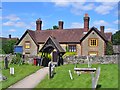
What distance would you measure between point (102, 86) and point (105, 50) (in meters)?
32.6

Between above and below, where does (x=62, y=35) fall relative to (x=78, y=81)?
above

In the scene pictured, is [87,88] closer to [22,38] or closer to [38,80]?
[38,80]

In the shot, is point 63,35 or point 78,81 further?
point 63,35

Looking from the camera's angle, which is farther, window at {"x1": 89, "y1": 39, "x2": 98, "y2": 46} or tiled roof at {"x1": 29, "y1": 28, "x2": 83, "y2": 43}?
tiled roof at {"x1": 29, "y1": 28, "x2": 83, "y2": 43}

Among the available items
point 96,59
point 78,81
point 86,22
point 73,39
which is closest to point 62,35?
point 73,39

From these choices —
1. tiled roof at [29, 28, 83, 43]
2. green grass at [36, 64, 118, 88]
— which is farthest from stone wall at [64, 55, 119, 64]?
tiled roof at [29, 28, 83, 43]

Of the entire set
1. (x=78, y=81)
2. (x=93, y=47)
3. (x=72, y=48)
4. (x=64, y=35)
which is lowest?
(x=78, y=81)

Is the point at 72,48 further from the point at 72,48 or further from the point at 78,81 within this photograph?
the point at 78,81

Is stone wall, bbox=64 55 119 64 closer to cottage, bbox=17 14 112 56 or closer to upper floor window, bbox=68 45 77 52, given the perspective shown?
cottage, bbox=17 14 112 56

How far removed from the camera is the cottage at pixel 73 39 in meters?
51.2

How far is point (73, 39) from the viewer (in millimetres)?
53562

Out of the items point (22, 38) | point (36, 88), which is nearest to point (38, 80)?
point (36, 88)

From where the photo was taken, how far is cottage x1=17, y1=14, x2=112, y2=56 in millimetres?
51219

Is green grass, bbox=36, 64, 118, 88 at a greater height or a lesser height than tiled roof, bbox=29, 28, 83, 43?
lesser
